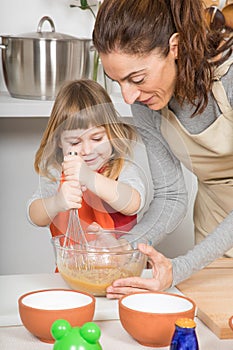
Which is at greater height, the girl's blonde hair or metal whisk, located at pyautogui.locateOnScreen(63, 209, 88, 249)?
the girl's blonde hair

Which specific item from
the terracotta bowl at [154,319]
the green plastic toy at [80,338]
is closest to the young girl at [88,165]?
the terracotta bowl at [154,319]

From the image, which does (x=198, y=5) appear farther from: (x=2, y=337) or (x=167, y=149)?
(x=2, y=337)

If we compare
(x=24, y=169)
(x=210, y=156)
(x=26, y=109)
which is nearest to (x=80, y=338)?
(x=210, y=156)

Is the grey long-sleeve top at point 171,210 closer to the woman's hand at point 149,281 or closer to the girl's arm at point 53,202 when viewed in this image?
the woman's hand at point 149,281

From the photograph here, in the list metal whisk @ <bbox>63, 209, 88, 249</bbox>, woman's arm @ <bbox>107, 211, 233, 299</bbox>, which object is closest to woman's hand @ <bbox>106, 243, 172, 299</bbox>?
woman's arm @ <bbox>107, 211, 233, 299</bbox>

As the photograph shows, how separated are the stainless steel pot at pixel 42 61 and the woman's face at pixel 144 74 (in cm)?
85

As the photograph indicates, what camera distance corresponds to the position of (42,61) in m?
2.03

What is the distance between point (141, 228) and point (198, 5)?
1.43 feet

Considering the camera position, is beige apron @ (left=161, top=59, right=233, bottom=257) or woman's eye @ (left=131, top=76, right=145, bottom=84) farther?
beige apron @ (left=161, top=59, right=233, bottom=257)

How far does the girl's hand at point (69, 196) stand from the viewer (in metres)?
1.10

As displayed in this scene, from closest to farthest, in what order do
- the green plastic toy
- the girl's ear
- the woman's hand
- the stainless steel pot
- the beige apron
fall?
the green plastic toy
the woman's hand
the girl's ear
the beige apron
the stainless steel pot

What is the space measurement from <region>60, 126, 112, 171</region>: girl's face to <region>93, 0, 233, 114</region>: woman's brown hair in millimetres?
166

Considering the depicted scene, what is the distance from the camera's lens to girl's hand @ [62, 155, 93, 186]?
1086 mm

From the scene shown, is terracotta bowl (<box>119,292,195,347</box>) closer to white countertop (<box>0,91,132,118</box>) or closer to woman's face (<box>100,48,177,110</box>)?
woman's face (<box>100,48,177,110</box>)
